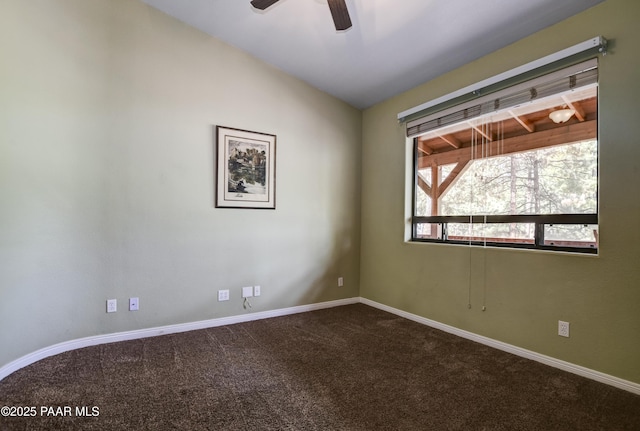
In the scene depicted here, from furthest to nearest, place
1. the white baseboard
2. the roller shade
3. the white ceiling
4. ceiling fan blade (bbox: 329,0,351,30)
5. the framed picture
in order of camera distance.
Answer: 1. the framed picture
2. the white ceiling
3. the roller shade
4. the white baseboard
5. ceiling fan blade (bbox: 329,0,351,30)

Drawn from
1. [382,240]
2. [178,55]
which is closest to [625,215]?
[382,240]

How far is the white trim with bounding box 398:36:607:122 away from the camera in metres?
2.20

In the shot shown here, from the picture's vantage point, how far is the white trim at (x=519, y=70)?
7.23 feet

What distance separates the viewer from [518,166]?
9.12 feet

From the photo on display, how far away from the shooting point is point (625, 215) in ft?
6.88

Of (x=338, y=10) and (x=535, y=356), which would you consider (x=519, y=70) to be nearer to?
(x=338, y=10)

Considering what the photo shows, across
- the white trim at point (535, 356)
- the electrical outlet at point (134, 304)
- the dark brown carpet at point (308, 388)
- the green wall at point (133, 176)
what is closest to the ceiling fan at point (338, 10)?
the green wall at point (133, 176)

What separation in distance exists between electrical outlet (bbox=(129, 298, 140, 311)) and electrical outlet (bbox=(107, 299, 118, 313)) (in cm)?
11

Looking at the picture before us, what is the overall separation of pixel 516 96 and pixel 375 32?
4.33 ft

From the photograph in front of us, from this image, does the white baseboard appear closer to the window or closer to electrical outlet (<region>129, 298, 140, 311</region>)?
electrical outlet (<region>129, 298, 140, 311</region>)

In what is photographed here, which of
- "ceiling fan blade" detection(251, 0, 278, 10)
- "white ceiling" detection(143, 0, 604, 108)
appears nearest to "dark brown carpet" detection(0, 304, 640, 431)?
"ceiling fan blade" detection(251, 0, 278, 10)

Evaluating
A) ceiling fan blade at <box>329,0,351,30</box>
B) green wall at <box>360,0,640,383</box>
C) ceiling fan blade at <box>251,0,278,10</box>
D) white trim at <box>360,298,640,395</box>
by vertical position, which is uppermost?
ceiling fan blade at <box>251,0,278,10</box>

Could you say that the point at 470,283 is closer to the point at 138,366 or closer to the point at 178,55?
A: the point at 138,366

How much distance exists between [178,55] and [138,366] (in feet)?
9.18
